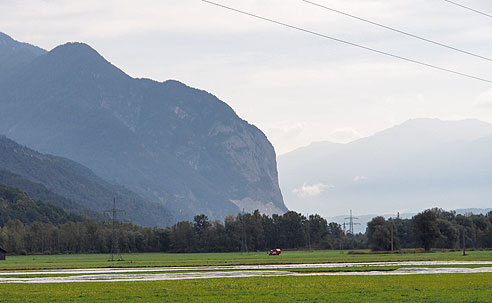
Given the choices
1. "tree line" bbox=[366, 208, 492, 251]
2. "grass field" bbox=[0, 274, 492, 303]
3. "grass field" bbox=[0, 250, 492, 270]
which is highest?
"tree line" bbox=[366, 208, 492, 251]

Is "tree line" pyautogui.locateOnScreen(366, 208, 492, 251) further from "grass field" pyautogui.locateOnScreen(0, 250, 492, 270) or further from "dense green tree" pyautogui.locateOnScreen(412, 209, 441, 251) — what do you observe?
"grass field" pyautogui.locateOnScreen(0, 250, 492, 270)

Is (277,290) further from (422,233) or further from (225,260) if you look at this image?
(422,233)

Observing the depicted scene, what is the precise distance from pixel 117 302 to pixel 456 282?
75.6 ft

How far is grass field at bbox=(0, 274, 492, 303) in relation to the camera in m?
41.3

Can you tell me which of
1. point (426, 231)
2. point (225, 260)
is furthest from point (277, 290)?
point (426, 231)

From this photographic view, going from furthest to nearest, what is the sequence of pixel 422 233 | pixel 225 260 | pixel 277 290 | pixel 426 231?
pixel 422 233 < pixel 426 231 < pixel 225 260 < pixel 277 290

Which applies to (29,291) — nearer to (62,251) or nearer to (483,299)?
(483,299)

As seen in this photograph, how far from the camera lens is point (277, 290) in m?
46.4

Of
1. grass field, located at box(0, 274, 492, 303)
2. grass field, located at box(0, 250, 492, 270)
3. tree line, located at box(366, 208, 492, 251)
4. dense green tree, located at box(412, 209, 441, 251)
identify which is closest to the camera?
grass field, located at box(0, 274, 492, 303)

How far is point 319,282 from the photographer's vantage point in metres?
52.6

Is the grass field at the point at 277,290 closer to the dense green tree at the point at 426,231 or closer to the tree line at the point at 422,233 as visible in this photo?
the tree line at the point at 422,233

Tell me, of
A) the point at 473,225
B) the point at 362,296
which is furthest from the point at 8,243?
the point at 362,296

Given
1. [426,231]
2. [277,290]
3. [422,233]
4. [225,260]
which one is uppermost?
[426,231]

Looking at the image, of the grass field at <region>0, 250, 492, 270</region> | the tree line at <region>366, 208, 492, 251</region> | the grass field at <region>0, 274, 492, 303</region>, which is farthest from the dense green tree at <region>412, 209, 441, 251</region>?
the grass field at <region>0, 274, 492, 303</region>
